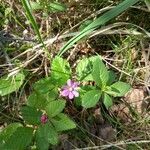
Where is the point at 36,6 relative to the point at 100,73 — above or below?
above

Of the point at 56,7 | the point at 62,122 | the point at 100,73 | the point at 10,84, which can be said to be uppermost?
the point at 56,7

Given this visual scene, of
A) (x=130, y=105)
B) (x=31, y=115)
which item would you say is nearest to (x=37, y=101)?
(x=31, y=115)

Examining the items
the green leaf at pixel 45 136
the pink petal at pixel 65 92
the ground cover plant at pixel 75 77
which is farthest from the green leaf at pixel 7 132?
the pink petal at pixel 65 92

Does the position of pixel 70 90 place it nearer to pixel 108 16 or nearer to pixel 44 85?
pixel 44 85

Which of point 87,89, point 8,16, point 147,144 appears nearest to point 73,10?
point 8,16

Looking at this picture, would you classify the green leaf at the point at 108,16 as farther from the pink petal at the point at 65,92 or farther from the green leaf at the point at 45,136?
the green leaf at the point at 45,136

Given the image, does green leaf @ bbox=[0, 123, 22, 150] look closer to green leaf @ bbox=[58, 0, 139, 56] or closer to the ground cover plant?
the ground cover plant
